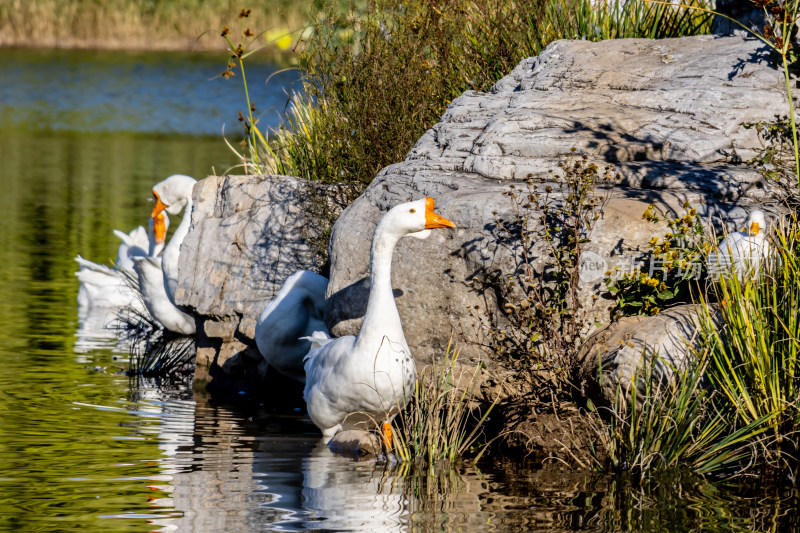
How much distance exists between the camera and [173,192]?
1084 cm

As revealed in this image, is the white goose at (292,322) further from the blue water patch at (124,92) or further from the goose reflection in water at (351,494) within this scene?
the blue water patch at (124,92)

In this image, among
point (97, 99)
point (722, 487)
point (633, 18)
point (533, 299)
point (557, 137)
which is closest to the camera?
point (722, 487)

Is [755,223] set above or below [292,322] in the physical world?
above

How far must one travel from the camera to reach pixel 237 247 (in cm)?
934

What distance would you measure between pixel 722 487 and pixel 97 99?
2950 centimetres

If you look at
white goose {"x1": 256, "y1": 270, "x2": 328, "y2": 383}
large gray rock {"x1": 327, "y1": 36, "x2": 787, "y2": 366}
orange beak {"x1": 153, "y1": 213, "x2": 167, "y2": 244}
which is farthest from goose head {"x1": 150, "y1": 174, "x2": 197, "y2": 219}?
large gray rock {"x1": 327, "y1": 36, "x2": 787, "y2": 366}

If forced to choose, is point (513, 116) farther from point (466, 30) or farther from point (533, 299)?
point (466, 30)

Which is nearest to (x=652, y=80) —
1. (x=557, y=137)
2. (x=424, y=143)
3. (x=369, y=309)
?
(x=557, y=137)

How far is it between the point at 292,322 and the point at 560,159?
7.52 feet

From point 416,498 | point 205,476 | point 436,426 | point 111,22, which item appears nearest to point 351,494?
point 416,498

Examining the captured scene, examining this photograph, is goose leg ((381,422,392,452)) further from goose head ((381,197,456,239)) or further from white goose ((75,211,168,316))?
white goose ((75,211,168,316))

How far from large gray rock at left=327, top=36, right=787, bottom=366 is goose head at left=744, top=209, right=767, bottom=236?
24cm

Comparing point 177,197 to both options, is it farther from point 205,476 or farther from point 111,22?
point 111,22

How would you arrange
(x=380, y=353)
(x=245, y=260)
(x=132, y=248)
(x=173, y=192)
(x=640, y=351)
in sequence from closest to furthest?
(x=640, y=351)
(x=380, y=353)
(x=245, y=260)
(x=173, y=192)
(x=132, y=248)
